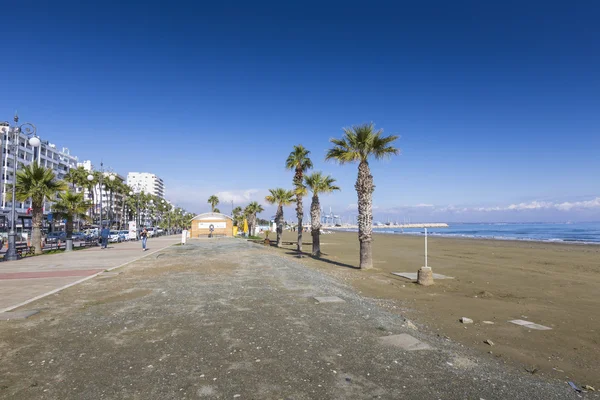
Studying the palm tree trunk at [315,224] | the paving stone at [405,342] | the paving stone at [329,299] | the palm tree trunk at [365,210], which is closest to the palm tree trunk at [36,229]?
the palm tree trunk at [315,224]

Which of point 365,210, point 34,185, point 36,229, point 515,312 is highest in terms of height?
point 34,185

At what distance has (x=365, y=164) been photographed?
1825 centimetres

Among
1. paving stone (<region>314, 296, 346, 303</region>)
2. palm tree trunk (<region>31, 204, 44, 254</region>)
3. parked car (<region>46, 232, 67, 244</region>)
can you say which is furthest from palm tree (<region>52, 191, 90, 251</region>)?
paving stone (<region>314, 296, 346, 303</region>)

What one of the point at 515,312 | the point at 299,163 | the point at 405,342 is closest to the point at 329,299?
the point at 405,342

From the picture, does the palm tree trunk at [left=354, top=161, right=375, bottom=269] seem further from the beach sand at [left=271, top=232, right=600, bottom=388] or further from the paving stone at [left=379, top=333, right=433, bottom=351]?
the paving stone at [left=379, top=333, right=433, bottom=351]

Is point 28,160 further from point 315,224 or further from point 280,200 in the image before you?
point 315,224

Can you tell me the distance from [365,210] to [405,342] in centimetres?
1195

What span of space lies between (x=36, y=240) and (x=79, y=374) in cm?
2683

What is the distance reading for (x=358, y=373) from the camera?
16.3ft

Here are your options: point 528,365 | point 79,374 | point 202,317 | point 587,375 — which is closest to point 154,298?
point 202,317

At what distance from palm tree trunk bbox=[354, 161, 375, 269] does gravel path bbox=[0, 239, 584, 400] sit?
27.3 feet

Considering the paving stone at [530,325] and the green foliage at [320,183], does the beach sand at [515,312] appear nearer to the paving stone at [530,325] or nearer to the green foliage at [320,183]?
the paving stone at [530,325]

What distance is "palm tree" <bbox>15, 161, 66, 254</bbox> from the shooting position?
25.6 m

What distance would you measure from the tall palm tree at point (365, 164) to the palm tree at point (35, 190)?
23.9 metres
